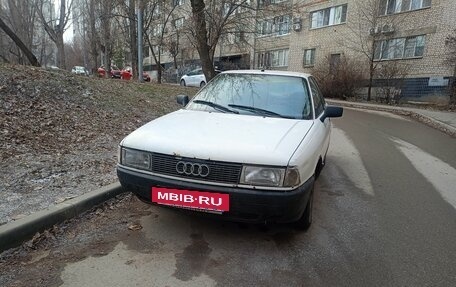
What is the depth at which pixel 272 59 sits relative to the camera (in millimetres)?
33750

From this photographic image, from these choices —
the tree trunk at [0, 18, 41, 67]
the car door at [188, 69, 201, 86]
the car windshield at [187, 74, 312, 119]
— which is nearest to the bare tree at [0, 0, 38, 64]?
the car door at [188, 69, 201, 86]

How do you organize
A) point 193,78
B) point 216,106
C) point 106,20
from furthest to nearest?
1. point 193,78
2. point 106,20
3. point 216,106

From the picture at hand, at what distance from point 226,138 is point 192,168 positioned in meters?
0.41

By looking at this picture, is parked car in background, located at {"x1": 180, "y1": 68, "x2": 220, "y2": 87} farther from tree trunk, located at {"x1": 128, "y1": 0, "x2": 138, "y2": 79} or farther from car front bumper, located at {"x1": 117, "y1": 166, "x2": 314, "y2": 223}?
car front bumper, located at {"x1": 117, "y1": 166, "x2": 314, "y2": 223}

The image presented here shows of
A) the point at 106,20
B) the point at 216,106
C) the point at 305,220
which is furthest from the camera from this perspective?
the point at 106,20

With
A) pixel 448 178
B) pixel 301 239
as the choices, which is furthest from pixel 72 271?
pixel 448 178

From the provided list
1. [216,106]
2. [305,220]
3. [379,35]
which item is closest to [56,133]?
[216,106]

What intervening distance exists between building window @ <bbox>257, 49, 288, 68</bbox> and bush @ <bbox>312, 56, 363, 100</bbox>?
9.70 meters

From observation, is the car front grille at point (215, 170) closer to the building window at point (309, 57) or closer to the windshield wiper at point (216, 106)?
the windshield wiper at point (216, 106)

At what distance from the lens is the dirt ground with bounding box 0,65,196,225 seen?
165 inches

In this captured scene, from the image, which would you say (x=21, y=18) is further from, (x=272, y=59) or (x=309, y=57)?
(x=309, y=57)

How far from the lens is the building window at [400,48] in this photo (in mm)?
22234

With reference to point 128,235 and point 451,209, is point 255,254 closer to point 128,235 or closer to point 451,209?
point 128,235

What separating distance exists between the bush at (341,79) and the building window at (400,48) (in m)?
1.79
